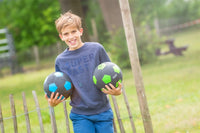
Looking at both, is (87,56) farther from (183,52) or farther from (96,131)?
(183,52)

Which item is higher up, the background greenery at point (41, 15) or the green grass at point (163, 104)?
the background greenery at point (41, 15)

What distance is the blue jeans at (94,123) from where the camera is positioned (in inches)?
130

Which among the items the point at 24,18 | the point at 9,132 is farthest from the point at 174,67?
the point at 24,18

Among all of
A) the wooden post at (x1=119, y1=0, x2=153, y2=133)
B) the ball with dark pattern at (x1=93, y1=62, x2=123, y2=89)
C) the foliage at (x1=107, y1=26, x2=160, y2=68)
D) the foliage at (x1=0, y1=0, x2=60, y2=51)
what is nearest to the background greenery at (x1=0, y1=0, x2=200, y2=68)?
the foliage at (x1=0, y1=0, x2=60, y2=51)

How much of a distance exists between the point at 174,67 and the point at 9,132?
25.5ft

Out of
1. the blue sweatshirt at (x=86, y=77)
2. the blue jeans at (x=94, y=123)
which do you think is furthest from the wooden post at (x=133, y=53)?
the blue jeans at (x=94, y=123)

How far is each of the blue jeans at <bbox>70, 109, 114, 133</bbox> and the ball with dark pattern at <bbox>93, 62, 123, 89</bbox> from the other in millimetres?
334

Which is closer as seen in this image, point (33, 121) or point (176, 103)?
point (33, 121)

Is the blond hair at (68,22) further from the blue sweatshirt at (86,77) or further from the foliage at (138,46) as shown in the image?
the foliage at (138,46)

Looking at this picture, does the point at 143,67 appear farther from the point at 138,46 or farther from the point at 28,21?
the point at 28,21

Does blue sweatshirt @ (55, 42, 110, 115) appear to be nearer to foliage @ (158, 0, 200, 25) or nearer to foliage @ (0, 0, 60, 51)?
foliage @ (0, 0, 60, 51)

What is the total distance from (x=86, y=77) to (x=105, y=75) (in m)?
0.23

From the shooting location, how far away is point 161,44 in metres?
13.8

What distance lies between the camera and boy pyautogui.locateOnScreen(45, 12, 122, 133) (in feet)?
10.8
